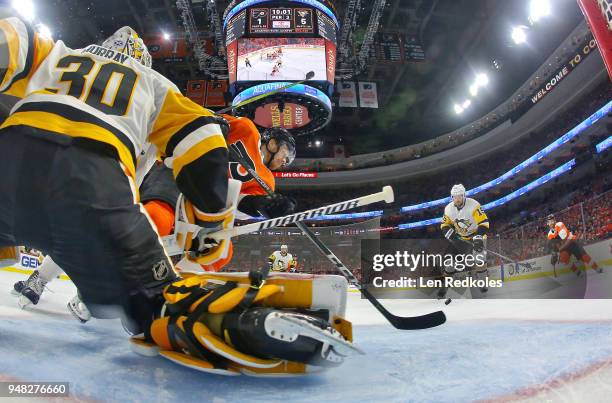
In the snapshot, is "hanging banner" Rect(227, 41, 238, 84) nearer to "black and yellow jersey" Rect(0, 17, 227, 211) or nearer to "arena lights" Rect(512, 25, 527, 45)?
"black and yellow jersey" Rect(0, 17, 227, 211)

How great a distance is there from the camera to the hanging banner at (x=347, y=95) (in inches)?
592

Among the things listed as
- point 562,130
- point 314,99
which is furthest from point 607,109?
point 314,99

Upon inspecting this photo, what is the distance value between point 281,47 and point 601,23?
24.5 ft

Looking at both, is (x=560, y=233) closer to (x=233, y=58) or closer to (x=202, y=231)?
(x=202, y=231)

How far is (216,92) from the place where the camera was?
47.3 ft

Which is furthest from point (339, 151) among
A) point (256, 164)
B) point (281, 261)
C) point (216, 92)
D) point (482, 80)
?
point (256, 164)

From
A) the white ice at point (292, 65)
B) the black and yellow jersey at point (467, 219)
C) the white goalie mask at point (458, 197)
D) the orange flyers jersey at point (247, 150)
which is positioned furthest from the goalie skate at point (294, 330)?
the white ice at point (292, 65)

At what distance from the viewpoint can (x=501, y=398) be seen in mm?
871

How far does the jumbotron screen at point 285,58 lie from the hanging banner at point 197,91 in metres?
6.13

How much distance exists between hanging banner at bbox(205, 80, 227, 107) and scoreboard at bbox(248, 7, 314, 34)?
5468 millimetres

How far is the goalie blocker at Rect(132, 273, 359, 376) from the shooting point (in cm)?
98

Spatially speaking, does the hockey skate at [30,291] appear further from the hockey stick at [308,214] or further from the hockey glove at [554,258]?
the hockey glove at [554,258]

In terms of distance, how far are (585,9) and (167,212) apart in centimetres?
252

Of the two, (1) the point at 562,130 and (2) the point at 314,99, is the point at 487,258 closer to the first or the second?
(2) the point at 314,99
